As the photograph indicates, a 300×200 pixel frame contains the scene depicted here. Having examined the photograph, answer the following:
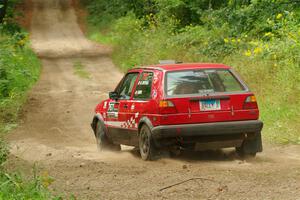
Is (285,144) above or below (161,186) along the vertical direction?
below

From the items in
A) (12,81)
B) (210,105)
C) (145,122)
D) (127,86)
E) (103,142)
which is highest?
(210,105)

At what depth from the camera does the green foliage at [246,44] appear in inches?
579

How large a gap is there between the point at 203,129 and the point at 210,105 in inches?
16.3

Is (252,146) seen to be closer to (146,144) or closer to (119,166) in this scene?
(146,144)

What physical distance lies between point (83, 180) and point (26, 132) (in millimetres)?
7483

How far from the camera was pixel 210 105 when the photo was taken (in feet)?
33.8

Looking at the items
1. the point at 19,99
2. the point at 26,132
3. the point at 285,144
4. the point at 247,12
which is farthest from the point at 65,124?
the point at 285,144

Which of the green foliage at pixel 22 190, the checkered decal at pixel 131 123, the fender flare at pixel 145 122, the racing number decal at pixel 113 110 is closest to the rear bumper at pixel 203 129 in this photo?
the fender flare at pixel 145 122

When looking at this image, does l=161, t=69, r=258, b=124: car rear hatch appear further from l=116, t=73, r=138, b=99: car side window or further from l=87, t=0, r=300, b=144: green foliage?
l=87, t=0, r=300, b=144: green foliage

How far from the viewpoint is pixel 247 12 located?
1852 centimetres

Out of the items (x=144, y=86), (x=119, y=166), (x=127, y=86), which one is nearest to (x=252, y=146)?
(x=144, y=86)

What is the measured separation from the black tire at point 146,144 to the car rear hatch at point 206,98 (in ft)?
1.47

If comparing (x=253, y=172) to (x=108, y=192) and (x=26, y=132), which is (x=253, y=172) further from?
(x=26, y=132)

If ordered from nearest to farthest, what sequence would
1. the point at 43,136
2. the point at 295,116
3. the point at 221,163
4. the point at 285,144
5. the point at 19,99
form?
the point at 221,163
the point at 285,144
the point at 295,116
the point at 43,136
the point at 19,99
